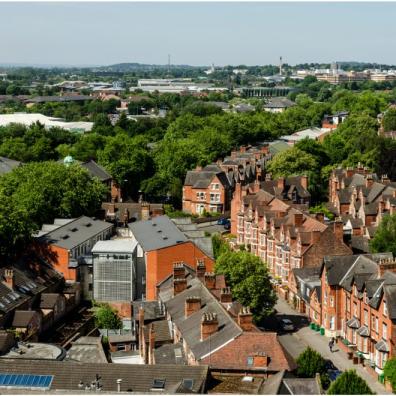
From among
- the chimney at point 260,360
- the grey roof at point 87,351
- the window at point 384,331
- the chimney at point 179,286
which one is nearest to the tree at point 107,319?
the grey roof at point 87,351

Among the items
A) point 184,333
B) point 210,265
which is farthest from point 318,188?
point 184,333

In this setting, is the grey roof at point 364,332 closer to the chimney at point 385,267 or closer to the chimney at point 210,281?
the chimney at point 385,267

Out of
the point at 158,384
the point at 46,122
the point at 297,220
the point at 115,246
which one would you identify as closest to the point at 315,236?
the point at 297,220

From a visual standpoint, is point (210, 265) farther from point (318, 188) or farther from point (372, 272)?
point (318, 188)

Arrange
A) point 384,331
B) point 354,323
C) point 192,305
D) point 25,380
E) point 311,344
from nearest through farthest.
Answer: point 25,380
point 192,305
point 384,331
point 354,323
point 311,344

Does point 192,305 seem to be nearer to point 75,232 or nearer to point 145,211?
point 75,232
